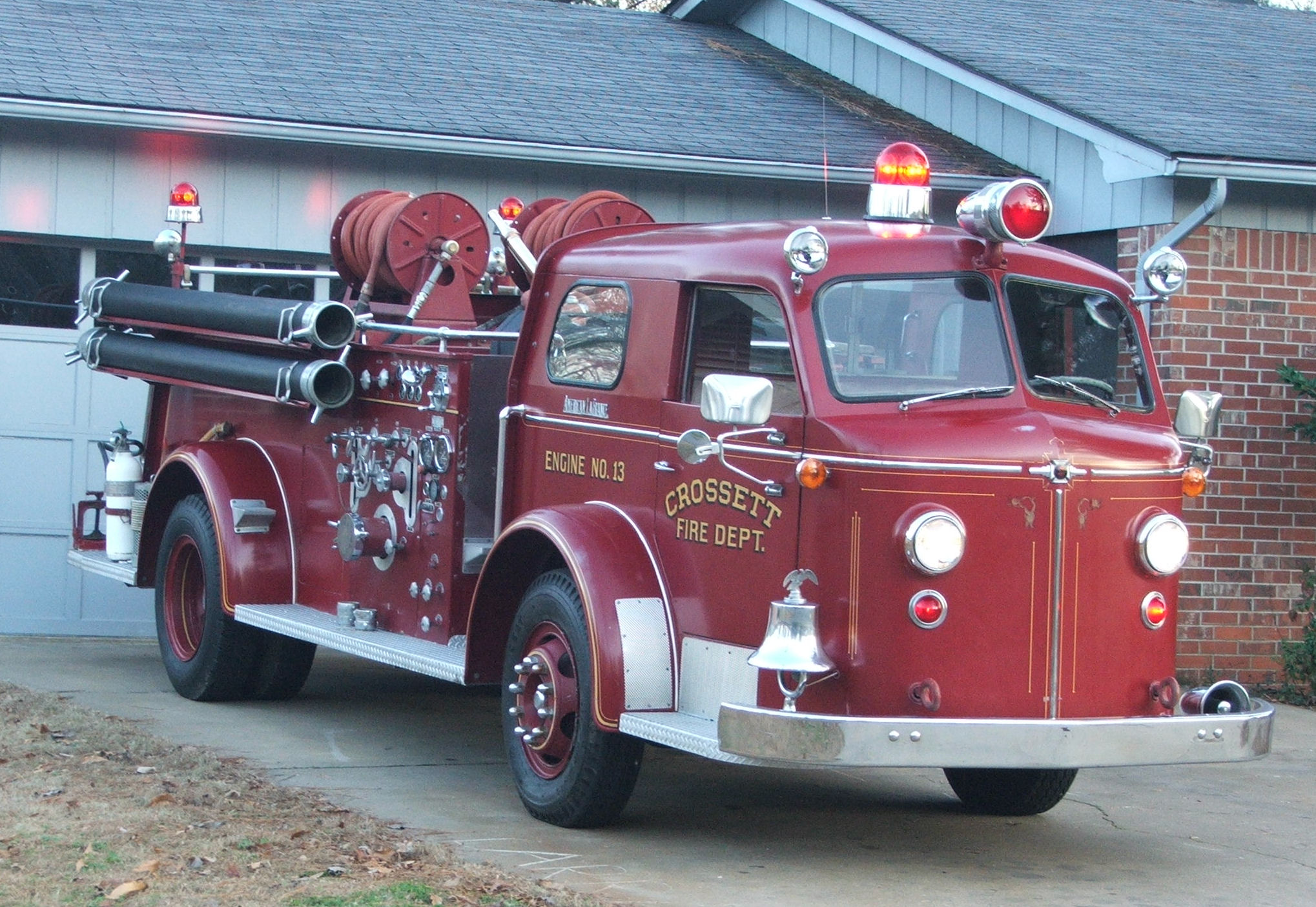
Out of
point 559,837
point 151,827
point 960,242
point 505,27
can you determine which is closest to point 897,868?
point 559,837

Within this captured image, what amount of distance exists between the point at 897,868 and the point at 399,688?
438 centimetres

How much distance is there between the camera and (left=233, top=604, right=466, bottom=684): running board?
282 inches

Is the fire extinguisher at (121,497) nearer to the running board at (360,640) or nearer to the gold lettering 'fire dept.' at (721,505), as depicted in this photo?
the running board at (360,640)

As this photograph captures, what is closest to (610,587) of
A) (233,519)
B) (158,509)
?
(233,519)

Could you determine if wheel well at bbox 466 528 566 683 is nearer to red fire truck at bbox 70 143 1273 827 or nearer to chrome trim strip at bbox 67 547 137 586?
red fire truck at bbox 70 143 1273 827

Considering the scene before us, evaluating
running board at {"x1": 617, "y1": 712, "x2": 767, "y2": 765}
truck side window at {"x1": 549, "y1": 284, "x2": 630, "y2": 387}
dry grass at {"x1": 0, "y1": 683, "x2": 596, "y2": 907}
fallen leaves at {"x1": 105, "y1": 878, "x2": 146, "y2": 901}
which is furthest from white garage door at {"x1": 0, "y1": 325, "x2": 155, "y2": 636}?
running board at {"x1": 617, "y1": 712, "x2": 767, "y2": 765}

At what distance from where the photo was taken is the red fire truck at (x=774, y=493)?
571 centimetres

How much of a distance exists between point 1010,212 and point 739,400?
1.24 metres

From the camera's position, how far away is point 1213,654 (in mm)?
10516

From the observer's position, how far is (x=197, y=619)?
9375 millimetres

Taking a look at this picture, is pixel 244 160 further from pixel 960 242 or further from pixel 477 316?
pixel 960 242

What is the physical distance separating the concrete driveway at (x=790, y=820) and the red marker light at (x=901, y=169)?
245cm

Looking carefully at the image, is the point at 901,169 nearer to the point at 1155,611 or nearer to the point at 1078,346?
the point at 1078,346

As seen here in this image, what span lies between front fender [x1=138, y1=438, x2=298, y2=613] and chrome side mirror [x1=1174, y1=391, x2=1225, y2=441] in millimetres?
4248
